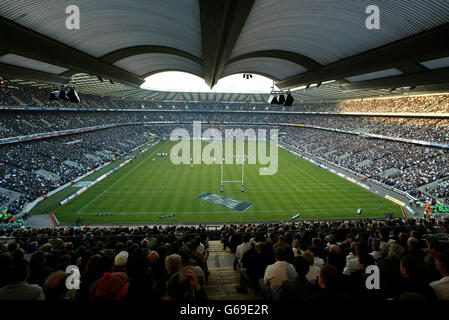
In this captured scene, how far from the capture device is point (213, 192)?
1065 inches

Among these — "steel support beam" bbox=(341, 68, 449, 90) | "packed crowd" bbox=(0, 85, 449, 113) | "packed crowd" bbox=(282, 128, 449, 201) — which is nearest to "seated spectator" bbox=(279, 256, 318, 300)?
"steel support beam" bbox=(341, 68, 449, 90)

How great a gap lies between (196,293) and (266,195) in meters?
23.8

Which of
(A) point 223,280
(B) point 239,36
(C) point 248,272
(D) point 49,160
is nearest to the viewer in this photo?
(C) point 248,272

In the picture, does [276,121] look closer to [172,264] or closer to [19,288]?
[172,264]

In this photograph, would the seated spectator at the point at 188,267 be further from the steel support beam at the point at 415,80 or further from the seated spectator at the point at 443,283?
the steel support beam at the point at 415,80

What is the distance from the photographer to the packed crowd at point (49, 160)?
24.0 metres

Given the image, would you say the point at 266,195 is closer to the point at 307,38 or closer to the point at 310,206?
the point at 310,206

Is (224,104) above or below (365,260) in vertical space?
above

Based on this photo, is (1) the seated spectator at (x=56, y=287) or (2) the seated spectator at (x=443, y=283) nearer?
(2) the seated spectator at (x=443, y=283)

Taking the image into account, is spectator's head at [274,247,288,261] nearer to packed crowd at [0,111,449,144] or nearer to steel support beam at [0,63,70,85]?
steel support beam at [0,63,70,85]

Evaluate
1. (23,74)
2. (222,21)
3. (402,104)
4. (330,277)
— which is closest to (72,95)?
(23,74)

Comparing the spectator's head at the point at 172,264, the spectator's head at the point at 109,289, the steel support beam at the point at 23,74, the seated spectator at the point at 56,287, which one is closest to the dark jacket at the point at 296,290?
the spectator's head at the point at 172,264

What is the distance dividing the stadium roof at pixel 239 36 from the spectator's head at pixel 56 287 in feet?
15.2

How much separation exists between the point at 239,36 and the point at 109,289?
692 centimetres
